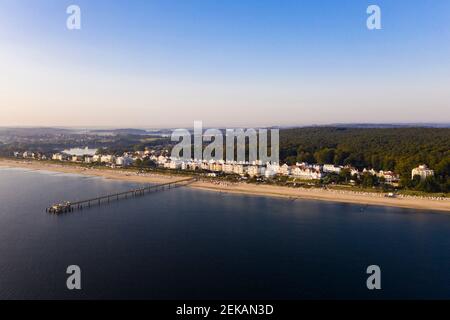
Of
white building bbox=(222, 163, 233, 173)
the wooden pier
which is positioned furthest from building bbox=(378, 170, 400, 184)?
the wooden pier

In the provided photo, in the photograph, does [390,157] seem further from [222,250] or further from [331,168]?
[222,250]

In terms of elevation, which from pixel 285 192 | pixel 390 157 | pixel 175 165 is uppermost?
pixel 390 157

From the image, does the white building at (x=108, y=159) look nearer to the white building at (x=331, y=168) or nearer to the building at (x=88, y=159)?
the building at (x=88, y=159)

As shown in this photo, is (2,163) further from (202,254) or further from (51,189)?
(202,254)

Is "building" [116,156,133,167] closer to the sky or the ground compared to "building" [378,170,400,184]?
closer to the sky

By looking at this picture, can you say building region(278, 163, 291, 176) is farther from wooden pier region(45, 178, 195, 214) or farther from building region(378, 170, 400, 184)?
wooden pier region(45, 178, 195, 214)

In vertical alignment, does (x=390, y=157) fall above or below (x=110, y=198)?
above

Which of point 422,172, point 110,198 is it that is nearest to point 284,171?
point 422,172

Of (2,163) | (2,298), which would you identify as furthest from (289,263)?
(2,163)
